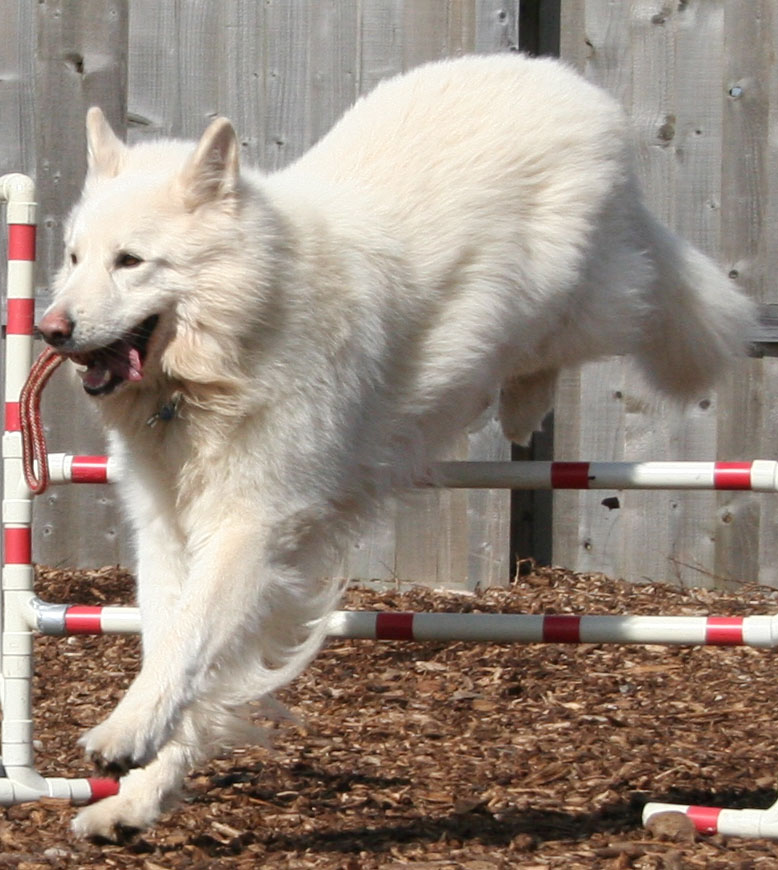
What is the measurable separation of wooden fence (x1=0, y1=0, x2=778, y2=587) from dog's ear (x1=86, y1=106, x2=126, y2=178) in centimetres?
238

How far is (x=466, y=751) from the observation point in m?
4.23

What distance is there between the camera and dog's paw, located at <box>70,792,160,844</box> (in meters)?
3.31

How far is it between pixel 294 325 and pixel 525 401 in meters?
1.24

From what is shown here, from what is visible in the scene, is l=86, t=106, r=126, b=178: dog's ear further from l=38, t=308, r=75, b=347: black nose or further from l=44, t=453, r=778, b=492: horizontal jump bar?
l=44, t=453, r=778, b=492: horizontal jump bar

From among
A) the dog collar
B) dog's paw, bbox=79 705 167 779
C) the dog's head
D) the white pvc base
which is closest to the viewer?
dog's paw, bbox=79 705 167 779

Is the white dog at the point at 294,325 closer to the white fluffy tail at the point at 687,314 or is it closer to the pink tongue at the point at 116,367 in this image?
the pink tongue at the point at 116,367

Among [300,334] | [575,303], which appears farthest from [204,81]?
[300,334]

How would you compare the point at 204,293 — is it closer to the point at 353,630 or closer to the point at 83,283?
the point at 83,283

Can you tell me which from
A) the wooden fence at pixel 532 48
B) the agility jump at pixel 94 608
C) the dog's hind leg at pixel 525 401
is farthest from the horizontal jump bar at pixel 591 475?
the wooden fence at pixel 532 48

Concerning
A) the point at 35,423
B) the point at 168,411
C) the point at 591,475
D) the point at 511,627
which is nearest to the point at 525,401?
the point at 591,475

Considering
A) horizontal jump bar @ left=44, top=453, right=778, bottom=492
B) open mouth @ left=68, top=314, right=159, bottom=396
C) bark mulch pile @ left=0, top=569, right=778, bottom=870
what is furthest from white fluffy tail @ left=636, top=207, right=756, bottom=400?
open mouth @ left=68, top=314, right=159, bottom=396

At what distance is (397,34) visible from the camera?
569 centimetres

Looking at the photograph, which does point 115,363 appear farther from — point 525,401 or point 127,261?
point 525,401

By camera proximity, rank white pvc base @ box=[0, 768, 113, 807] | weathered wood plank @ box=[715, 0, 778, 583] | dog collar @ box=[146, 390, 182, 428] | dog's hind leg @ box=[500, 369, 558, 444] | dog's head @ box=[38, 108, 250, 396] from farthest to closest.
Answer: weathered wood plank @ box=[715, 0, 778, 583], dog's hind leg @ box=[500, 369, 558, 444], white pvc base @ box=[0, 768, 113, 807], dog collar @ box=[146, 390, 182, 428], dog's head @ box=[38, 108, 250, 396]
